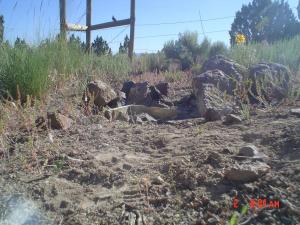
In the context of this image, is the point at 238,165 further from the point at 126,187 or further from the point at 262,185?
the point at 126,187

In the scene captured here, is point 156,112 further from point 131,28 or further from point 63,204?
point 131,28

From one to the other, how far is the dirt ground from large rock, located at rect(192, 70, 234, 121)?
0.37m

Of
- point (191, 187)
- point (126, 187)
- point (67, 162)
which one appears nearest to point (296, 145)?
point (191, 187)

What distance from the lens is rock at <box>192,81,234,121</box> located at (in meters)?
3.38

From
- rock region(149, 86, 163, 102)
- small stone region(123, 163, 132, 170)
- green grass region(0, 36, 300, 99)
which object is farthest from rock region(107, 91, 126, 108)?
small stone region(123, 163, 132, 170)

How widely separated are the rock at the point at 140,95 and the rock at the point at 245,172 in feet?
8.58

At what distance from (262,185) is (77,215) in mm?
913

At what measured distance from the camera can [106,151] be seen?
2.57m

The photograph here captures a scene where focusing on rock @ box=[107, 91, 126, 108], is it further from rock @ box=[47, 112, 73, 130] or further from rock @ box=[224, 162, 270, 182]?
rock @ box=[224, 162, 270, 182]

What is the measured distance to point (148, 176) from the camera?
82.3 inches

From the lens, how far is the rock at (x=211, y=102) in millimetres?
3385

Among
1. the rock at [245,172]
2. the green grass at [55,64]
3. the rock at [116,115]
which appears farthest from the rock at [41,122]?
the rock at [245,172]

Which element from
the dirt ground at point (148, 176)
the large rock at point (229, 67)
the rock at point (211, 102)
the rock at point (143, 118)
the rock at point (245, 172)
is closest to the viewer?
the dirt ground at point (148, 176)

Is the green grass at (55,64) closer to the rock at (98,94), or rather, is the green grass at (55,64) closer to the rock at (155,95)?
the rock at (98,94)
